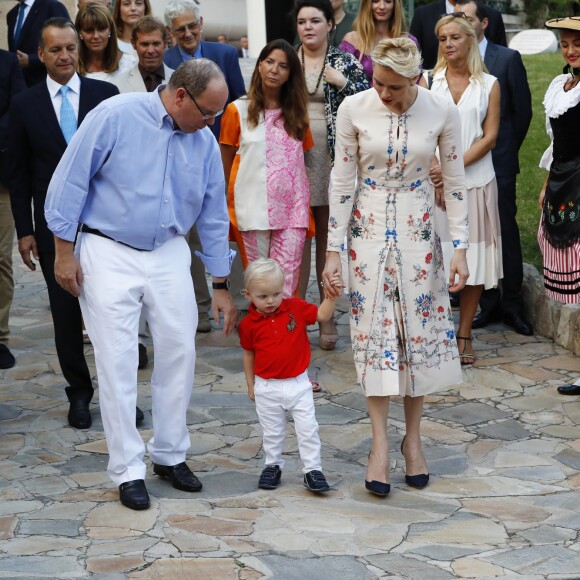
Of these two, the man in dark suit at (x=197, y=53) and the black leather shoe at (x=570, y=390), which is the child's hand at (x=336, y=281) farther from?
the man in dark suit at (x=197, y=53)

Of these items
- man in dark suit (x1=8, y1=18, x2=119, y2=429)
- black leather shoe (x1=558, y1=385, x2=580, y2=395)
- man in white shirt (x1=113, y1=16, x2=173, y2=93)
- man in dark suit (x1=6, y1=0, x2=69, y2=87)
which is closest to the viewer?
man in dark suit (x1=8, y1=18, x2=119, y2=429)

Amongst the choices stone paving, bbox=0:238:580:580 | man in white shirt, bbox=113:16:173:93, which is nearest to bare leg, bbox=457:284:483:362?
stone paving, bbox=0:238:580:580

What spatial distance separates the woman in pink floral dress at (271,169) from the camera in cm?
768

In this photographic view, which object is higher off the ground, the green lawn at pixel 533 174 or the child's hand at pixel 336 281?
the child's hand at pixel 336 281

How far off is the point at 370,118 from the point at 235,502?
1.92 meters

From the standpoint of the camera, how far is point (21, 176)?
7.01 m

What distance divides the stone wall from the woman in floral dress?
267 cm

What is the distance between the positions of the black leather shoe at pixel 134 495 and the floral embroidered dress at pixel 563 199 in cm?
305

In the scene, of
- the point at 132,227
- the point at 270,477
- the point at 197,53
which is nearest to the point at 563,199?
the point at 270,477

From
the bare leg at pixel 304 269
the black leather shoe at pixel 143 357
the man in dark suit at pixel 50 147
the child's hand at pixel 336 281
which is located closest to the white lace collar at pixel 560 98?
the bare leg at pixel 304 269

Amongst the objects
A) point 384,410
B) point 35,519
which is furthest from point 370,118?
point 35,519

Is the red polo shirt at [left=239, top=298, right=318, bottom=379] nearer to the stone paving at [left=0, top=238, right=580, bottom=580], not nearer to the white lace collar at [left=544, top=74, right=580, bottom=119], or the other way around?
the stone paving at [left=0, top=238, right=580, bottom=580]

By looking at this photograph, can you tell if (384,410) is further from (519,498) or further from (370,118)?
(370,118)

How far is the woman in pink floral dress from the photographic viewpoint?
7680 millimetres
